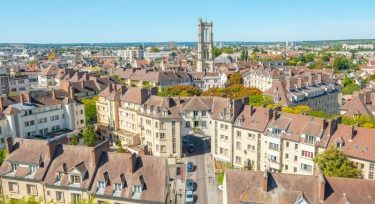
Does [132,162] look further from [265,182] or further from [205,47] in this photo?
[205,47]

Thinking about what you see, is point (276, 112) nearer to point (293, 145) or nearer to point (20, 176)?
point (293, 145)

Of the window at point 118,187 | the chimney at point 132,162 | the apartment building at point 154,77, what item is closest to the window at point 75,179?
the window at point 118,187

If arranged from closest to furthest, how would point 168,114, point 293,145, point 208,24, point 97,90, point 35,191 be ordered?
point 35,191 < point 293,145 < point 168,114 < point 97,90 < point 208,24

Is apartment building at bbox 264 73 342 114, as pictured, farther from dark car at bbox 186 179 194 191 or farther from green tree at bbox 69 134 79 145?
green tree at bbox 69 134 79 145

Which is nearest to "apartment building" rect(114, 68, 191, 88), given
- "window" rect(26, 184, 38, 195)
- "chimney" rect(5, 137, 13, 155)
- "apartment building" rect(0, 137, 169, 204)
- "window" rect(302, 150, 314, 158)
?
"window" rect(302, 150, 314, 158)

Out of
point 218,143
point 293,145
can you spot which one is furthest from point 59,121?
point 293,145

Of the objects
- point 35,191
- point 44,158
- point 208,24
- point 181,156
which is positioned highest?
point 208,24

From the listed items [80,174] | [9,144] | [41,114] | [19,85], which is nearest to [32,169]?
[9,144]
